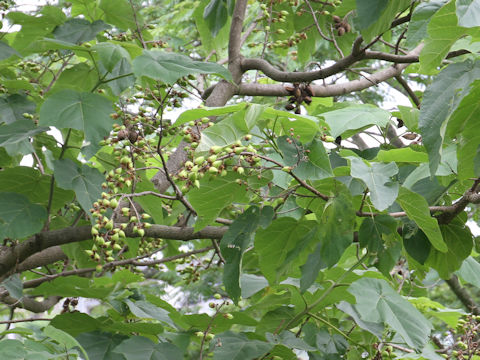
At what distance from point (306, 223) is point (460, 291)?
11.4 ft

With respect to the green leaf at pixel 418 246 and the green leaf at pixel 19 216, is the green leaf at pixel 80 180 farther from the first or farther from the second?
the green leaf at pixel 418 246

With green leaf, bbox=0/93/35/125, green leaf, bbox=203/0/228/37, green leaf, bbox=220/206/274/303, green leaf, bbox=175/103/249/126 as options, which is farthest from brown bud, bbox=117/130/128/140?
green leaf, bbox=203/0/228/37

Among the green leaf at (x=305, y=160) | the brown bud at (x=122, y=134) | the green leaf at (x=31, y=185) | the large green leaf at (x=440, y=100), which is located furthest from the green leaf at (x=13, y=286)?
the large green leaf at (x=440, y=100)

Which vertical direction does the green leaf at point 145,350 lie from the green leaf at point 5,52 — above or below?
below

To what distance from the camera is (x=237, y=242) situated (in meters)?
1.48

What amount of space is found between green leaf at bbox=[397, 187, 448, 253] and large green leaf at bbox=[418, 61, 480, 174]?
24cm

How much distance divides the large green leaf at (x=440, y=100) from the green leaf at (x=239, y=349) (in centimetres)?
78

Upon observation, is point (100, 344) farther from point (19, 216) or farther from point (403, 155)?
point (403, 155)

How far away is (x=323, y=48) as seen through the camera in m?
5.96

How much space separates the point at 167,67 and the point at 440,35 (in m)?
0.62

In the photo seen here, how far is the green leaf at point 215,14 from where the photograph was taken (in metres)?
2.37

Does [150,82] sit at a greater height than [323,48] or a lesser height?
greater

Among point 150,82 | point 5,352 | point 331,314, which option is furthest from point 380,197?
point 331,314

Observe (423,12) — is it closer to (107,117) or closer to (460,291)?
(107,117)
